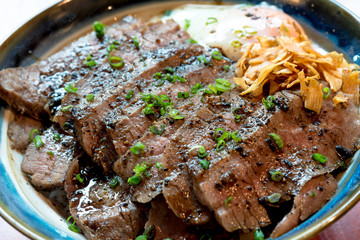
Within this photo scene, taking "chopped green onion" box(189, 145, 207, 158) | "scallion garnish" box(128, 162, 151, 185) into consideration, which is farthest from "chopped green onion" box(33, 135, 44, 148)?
"chopped green onion" box(189, 145, 207, 158)

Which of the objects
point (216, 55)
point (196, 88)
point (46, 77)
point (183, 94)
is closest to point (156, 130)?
point (183, 94)

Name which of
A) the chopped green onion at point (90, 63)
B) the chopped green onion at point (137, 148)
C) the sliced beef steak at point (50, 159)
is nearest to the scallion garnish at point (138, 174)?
the chopped green onion at point (137, 148)

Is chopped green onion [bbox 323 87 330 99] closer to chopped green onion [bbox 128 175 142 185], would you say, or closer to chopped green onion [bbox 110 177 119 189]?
chopped green onion [bbox 128 175 142 185]

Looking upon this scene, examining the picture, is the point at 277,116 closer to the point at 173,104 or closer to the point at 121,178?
the point at 173,104

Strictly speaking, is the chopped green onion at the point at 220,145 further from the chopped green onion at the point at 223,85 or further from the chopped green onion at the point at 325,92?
the chopped green onion at the point at 325,92

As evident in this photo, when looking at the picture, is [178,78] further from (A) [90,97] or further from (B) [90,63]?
(B) [90,63]

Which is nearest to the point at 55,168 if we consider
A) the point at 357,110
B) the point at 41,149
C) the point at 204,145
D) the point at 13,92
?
the point at 41,149
